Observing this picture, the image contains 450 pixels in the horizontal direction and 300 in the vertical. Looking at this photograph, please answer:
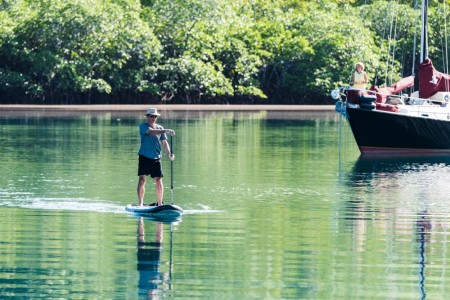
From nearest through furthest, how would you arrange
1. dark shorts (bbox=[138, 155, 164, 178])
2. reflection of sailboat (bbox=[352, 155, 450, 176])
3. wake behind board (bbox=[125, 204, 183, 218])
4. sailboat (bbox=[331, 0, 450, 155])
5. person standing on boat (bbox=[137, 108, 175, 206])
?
wake behind board (bbox=[125, 204, 183, 218]) → person standing on boat (bbox=[137, 108, 175, 206]) → dark shorts (bbox=[138, 155, 164, 178]) → reflection of sailboat (bbox=[352, 155, 450, 176]) → sailboat (bbox=[331, 0, 450, 155])

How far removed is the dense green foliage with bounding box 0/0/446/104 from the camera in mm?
73438

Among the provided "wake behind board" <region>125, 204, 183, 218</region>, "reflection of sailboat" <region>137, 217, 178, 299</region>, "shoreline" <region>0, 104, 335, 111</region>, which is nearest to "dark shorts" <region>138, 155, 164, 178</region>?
"wake behind board" <region>125, 204, 183, 218</region>

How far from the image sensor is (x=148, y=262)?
17125mm

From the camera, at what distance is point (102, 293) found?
49.4ft

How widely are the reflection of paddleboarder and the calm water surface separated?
0.01 meters

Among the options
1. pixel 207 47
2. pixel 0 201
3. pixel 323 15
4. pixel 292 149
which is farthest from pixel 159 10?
pixel 0 201

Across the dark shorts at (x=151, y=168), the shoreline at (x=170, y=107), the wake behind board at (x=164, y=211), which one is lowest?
the wake behind board at (x=164, y=211)

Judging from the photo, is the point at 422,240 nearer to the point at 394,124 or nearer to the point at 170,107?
the point at 394,124

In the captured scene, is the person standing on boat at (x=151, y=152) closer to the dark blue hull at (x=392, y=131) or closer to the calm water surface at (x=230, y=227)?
the calm water surface at (x=230, y=227)

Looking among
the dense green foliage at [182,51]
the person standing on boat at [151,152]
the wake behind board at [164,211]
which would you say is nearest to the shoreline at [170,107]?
the dense green foliage at [182,51]

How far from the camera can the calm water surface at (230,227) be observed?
15695mm

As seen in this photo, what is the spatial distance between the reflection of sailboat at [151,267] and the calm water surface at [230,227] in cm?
1

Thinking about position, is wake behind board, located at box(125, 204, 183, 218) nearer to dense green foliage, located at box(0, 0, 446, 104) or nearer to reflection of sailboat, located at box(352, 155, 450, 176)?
reflection of sailboat, located at box(352, 155, 450, 176)

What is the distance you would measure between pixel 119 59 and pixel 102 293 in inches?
2359
